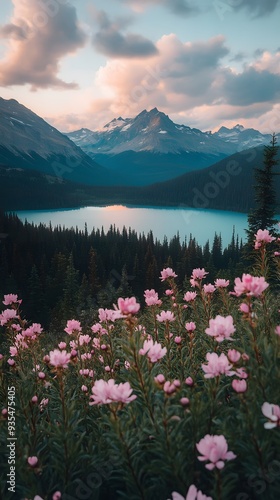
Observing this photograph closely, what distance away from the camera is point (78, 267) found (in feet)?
288

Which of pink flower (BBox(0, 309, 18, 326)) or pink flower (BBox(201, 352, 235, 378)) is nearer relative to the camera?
pink flower (BBox(201, 352, 235, 378))

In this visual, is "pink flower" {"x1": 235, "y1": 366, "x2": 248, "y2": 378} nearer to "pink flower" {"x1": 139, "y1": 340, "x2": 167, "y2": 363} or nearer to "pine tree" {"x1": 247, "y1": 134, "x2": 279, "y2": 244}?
"pink flower" {"x1": 139, "y1": 340, "x2": 167, "y2": 363}

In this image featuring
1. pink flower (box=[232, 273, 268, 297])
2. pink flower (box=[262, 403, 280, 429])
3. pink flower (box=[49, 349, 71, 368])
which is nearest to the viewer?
pink flower (box=[262, 403, 280, 429])

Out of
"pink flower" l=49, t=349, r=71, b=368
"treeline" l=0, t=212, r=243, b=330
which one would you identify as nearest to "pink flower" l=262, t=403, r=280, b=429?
"pink flower" l=49, t=349, r=71, b=368

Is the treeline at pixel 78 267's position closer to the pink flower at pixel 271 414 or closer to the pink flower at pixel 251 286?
the pink flower at pixel 251 286

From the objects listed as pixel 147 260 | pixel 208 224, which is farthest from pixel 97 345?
pixel 208 224

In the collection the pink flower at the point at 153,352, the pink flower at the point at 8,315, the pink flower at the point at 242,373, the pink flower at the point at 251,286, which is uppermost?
the pink flower at the point at 251,286

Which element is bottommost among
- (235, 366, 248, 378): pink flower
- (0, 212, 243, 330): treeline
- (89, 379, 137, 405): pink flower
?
(0, 212, 243, 330): treeline

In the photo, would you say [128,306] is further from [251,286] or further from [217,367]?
[251,286]

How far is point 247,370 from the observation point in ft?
7.85

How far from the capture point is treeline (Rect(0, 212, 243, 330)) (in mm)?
51459

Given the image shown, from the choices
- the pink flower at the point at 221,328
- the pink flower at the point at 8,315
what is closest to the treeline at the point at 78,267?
the pink flower at the point at 8,315

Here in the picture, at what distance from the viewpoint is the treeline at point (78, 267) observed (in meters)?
51.5

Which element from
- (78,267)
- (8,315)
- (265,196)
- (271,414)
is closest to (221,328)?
(271,414)
